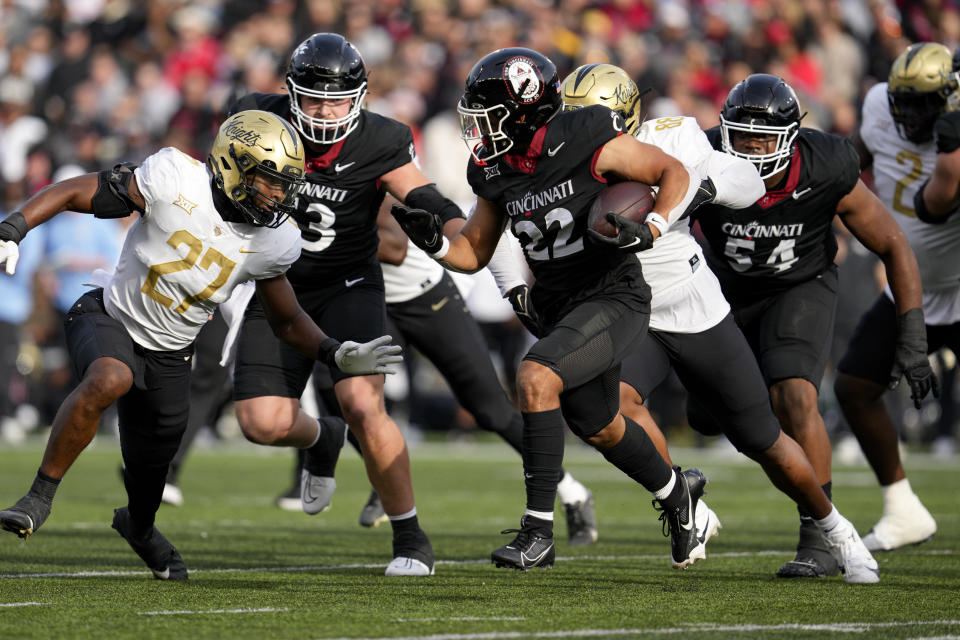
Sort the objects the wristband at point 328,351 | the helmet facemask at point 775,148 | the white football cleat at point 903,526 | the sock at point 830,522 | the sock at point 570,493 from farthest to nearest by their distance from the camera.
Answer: the sock at point 570,493
the white football cleat at point 903,526
the helmet facemask at point 775,148
the sock at point 830,522
the wristband at point 328,351

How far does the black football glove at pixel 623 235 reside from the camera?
4.48 meters

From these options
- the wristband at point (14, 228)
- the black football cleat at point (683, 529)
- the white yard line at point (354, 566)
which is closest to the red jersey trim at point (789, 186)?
the black football cleat at point (683, 529)

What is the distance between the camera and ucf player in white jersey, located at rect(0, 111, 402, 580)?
4.80 metres

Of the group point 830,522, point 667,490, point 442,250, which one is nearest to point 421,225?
point 442,250

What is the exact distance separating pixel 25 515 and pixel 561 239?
198 centimetres

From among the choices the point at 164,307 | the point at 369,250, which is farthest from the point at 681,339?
the point at 164,307

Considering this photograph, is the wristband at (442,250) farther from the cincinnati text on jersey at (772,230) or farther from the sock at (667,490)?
the cincinnati text on jersey at (772,230)

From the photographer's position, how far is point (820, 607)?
176 inches

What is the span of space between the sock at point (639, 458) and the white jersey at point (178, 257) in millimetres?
1348

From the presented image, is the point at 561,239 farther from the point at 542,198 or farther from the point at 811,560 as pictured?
the point at 811,560

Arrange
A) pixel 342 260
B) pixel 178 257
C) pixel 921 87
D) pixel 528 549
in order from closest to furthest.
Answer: pixel 528 549, pixel 178 257, pixel 342 260, pixel 921 87

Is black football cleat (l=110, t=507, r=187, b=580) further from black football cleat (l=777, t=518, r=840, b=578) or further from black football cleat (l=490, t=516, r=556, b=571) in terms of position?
black football cleat (l=777, t=518, r=840, b=578)

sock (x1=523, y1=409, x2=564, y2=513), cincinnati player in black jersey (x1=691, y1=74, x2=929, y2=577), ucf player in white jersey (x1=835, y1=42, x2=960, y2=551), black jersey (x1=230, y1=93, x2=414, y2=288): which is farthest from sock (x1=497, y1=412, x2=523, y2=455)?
sock (x1=523, y1=409, x2=564, y2=513)

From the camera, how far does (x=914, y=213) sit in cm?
639
